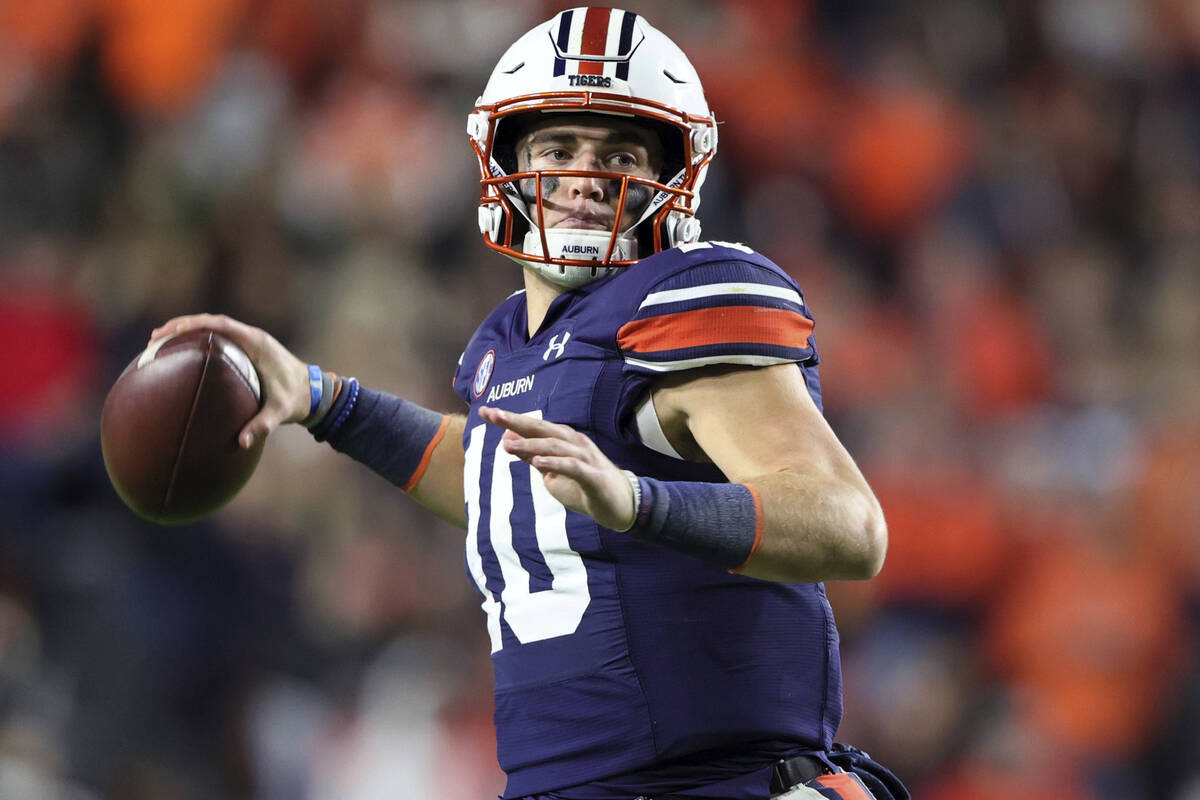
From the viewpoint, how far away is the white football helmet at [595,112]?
2217mm

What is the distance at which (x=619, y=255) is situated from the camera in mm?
2219

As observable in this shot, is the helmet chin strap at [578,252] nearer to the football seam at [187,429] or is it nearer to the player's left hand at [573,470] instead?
the football seam at [187,429]

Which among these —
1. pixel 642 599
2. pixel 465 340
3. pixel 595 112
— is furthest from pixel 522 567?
pixel 465 340

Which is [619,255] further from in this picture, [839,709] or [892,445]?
[892,445]

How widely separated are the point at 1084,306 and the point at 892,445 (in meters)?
1.19

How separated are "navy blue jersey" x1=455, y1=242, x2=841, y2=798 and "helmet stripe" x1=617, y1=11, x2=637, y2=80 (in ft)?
1.18

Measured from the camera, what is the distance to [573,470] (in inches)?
62.8

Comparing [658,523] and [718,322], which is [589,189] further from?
[658,523]

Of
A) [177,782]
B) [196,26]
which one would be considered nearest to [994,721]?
[177,782]

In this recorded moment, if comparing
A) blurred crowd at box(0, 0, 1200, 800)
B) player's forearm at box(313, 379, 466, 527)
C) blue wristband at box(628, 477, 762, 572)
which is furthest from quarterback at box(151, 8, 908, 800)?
blurred crowd at box(0, 0, 1200, 800)

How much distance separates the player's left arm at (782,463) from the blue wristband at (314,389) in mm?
763

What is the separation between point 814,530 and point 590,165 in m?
0.78

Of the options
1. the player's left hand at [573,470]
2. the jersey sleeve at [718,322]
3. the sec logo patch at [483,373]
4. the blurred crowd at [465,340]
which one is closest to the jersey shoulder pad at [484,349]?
the sec logo patch at [483,373]

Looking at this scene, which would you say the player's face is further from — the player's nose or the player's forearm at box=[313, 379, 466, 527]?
the player's forearm at box=[313, 379, 466, 527]
